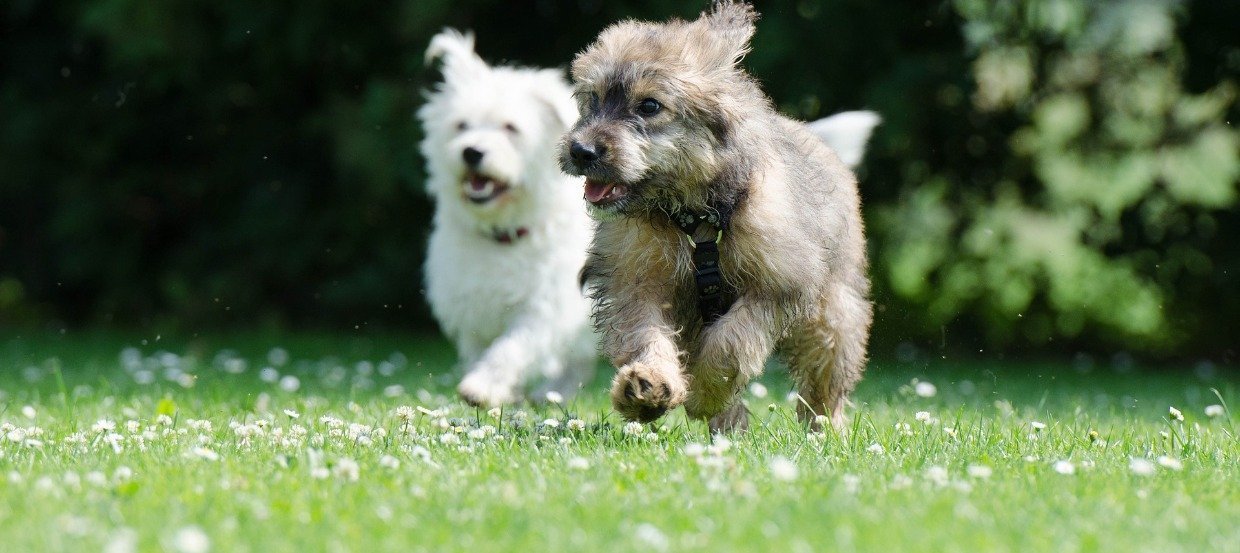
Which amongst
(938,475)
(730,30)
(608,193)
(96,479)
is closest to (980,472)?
(938,475)

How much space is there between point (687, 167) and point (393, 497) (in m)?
1.64

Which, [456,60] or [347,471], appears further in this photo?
[456,60]

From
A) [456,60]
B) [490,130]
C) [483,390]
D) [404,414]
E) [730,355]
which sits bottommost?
[730,355]

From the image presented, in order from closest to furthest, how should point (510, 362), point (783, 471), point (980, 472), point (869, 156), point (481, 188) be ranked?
point (783, 471) → point (980, 472) → point (510, 362) → point (481, 188) → point (869, 156)

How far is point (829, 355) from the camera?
5.32 m

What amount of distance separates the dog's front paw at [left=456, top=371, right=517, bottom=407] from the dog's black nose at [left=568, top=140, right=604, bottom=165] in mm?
1773

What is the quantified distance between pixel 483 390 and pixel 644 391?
74.5 inches

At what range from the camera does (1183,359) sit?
36.7 ft

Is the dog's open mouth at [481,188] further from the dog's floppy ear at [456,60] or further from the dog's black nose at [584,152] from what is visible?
the dog's black nose at [584,152]

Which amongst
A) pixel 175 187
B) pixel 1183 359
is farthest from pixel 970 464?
pixel 175 187

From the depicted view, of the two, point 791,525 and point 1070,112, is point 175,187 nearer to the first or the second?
point 1070,112

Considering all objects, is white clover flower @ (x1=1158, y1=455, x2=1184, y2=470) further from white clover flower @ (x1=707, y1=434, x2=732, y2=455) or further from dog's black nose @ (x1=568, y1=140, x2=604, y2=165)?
dog's black nose @ (x1=568, y1=140, x2=604, y2=165)

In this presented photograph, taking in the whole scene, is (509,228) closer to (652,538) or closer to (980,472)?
(980,472)

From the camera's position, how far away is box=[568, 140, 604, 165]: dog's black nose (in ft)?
14.6
